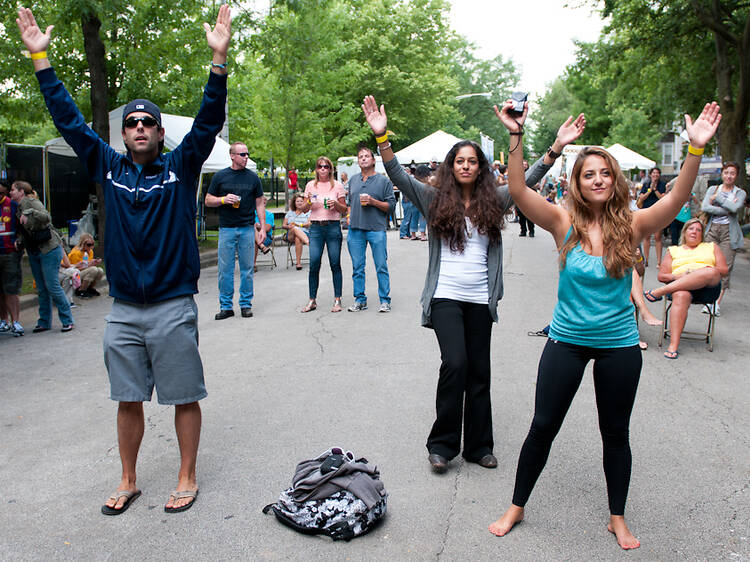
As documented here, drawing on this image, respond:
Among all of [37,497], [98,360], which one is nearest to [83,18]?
[98,360]

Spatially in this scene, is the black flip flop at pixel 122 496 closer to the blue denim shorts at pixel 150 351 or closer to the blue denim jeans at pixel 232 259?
the blue denim shorts at pixel 150 351

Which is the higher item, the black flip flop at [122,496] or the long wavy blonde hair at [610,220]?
the long wavy blonde hair at [610,220]

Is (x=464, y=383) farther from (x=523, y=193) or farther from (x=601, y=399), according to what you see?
(x=523, y=193)

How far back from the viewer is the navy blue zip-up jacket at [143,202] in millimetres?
3516

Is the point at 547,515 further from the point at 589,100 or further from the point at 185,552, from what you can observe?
the point at 589,100

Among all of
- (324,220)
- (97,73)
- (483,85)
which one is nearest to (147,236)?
(324,220)

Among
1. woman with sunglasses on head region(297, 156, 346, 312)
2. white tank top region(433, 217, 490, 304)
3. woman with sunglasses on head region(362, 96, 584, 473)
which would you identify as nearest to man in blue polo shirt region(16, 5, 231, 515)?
woman with sunglasses on head region(362, 96, 584, 473)

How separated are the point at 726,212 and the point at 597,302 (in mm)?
7180

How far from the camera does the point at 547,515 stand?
3559mm

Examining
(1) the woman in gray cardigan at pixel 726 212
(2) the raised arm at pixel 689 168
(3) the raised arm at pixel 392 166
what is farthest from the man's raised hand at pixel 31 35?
(1) the woman in gray cardigan at pixel 726 212

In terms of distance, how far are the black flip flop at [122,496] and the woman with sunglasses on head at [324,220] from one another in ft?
17.8

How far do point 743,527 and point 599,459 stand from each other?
953 millimetres

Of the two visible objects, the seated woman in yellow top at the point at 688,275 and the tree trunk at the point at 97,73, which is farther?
the tree trunk at the point at 97,73

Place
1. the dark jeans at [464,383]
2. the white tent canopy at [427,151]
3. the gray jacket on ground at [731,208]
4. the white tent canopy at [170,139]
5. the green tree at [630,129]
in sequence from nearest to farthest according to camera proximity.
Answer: the dark jeans at [464,383]
the gray jacket on ground at [731,208]
the white tent canopy at [170,139]
the white tent canopy at [427,151]
the green tree at [630,129]
